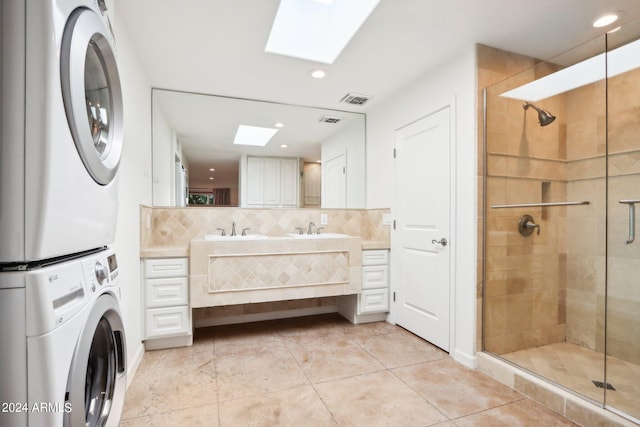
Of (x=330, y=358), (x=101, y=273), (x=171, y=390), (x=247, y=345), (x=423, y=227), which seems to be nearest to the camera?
(x=101, y=273)

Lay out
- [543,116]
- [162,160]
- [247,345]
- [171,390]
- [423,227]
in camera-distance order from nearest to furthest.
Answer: [171,390], [543,116], [247,345], [423,227], [162,160]

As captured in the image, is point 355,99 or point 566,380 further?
point 355,99

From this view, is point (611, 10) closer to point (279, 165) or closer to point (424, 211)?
point (424, 211)

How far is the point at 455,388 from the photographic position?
193 centimetres

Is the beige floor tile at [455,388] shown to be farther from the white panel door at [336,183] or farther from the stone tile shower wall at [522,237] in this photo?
the white panel door at [336,183]

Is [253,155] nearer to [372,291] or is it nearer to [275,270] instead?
[275,270]

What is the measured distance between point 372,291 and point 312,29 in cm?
235

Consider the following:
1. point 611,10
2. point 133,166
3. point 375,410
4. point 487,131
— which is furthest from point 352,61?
point 375,410

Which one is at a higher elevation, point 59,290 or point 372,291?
point 59,290

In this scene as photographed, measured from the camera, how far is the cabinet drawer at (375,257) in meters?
3.07

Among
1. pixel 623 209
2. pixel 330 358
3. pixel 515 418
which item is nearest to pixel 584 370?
pixel 515 418

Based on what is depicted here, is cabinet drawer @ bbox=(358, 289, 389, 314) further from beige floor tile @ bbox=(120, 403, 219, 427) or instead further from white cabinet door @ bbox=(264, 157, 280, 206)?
beige floor tile @ bbox=(120, 403, 219, 427)

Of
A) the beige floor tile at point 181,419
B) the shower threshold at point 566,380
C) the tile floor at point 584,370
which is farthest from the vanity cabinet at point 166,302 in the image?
the tile floor at point 584,370

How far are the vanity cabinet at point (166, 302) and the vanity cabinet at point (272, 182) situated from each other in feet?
3.29
